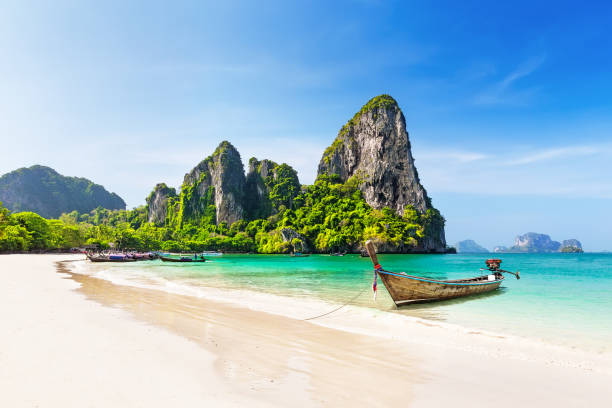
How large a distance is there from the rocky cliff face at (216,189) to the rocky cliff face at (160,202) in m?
13.2

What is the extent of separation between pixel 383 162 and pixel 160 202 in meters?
115

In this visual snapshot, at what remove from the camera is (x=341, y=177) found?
146 meters

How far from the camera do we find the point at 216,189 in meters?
142

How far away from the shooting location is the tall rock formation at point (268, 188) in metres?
148

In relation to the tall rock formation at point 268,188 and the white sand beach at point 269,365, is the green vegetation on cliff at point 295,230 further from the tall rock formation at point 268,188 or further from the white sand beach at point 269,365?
the white sand beach at point 269,365

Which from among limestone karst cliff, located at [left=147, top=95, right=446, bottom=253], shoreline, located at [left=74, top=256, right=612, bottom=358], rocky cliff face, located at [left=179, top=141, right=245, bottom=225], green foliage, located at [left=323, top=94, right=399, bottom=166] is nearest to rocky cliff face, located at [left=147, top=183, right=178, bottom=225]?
limestone karst cliff, located at [left=147, top=95, right=446, bottom=253]

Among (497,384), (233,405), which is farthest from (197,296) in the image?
(497,384)

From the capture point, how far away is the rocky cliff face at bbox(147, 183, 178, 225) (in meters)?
160

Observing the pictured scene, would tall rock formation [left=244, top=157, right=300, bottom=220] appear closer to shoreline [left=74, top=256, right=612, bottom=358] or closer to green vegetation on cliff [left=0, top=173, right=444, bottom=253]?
green vegetation on cliff [left=0, top=173, right=444, bottom=253]

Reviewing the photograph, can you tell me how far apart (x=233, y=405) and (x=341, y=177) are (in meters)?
144

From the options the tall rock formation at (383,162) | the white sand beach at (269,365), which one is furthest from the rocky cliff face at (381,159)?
the white sand beach at (269,365)

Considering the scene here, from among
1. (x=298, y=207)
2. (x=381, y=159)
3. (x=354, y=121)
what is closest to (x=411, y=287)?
(x=381, y=159)

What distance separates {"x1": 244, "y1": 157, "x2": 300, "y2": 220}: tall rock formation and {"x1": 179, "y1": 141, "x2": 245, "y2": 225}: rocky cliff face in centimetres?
690

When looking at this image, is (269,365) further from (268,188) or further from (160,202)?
(160,202)
